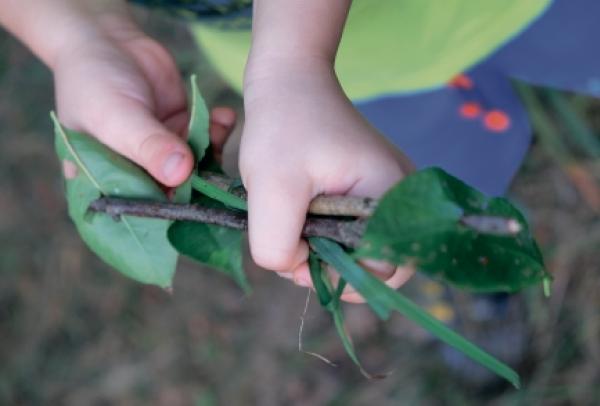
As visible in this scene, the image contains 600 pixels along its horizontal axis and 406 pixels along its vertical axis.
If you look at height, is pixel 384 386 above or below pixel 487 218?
below

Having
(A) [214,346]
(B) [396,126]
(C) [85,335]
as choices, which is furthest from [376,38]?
(C) [85,335]

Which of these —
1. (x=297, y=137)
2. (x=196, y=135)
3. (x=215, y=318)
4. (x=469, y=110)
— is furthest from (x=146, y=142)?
(x=215, y=318)

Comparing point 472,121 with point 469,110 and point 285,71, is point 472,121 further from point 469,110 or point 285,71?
point 285,71

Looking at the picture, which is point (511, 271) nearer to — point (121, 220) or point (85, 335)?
point (121, 220)

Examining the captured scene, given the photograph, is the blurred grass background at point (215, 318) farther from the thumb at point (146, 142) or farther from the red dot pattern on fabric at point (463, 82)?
the thumb at point (146, 142)

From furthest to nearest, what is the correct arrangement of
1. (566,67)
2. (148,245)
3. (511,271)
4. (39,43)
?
(566,67), (39,43), (148,245), (511,271)

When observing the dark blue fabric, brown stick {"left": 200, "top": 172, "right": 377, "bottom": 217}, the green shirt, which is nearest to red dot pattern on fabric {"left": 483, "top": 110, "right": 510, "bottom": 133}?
the dark blue fabric
